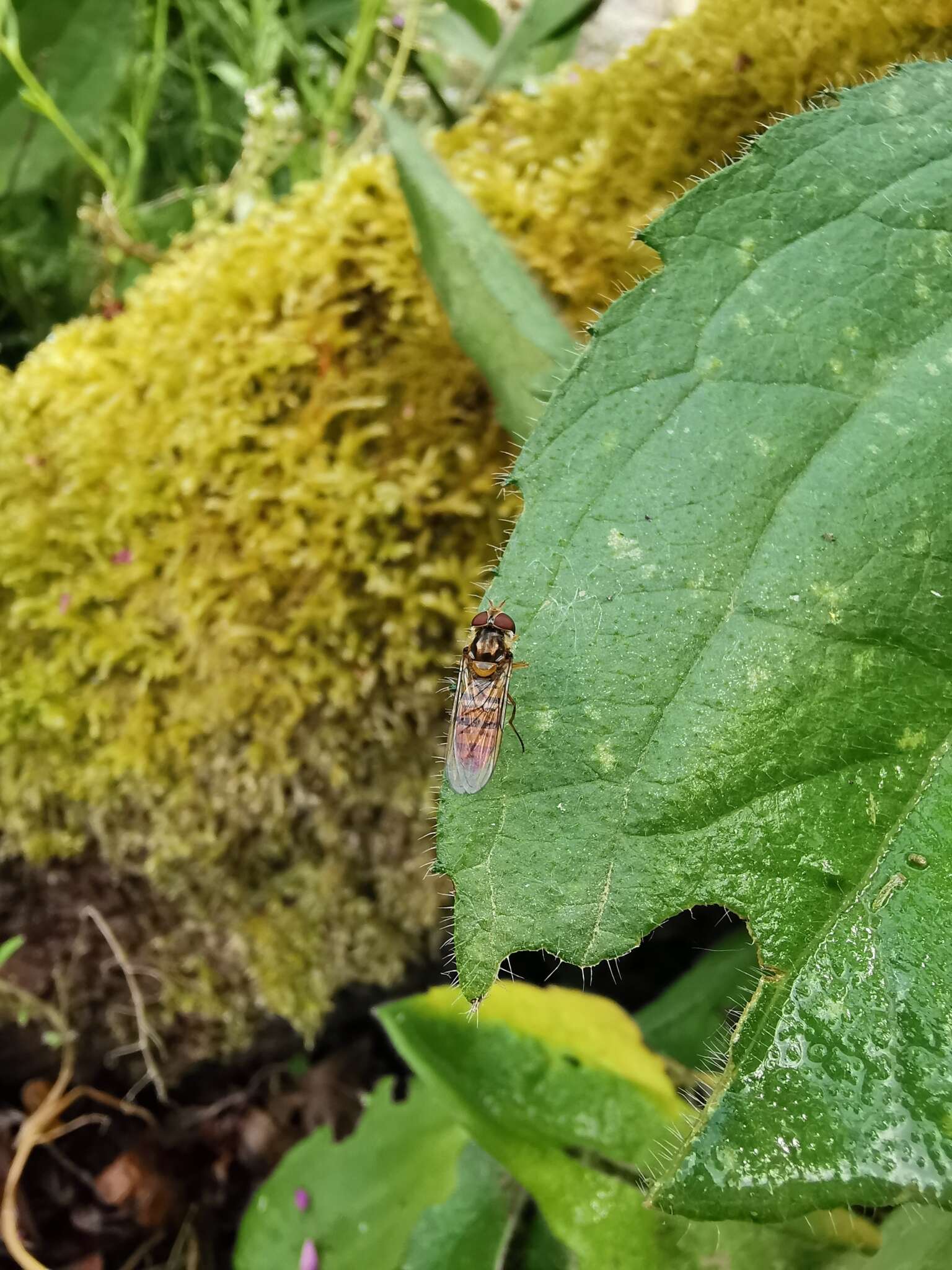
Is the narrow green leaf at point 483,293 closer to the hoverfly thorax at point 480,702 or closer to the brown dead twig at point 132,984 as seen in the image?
the hoverfly thorax at point 480,702

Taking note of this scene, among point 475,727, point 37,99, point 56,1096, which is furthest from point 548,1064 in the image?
point 37,99

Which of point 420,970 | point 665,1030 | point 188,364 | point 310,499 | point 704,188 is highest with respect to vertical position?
point 188,364

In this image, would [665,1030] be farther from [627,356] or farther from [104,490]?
[104,490]

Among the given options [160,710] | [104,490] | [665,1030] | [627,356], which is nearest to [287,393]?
[104,490]

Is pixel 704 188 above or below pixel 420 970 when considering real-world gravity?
above

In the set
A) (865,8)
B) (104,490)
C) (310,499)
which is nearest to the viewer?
(865,8)

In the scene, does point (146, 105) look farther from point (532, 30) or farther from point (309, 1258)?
point (309, 1258)

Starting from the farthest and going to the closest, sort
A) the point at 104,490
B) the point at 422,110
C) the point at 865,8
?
the point at 422,110 → the point at 104,490 → the point at 865,8
